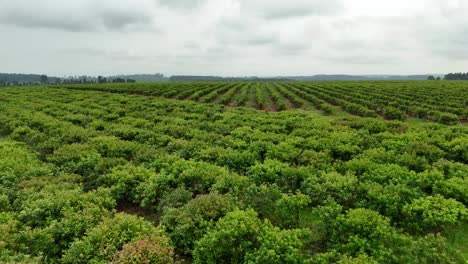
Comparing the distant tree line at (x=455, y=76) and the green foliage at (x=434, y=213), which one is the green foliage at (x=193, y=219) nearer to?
the green foliage at (x=434, y=213)

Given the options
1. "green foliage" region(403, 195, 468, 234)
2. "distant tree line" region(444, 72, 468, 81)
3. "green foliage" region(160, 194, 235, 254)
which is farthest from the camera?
"distant tree line" region(444, 72, 468, 81)

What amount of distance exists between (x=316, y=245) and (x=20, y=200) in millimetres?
7605

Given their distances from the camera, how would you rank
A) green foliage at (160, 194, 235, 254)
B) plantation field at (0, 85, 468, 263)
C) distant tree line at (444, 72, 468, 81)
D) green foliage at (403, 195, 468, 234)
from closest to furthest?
plantation field at (0, 85, 468, 263) < green foliage at (160, 194, 235, 254) < green foliage at (403, 195, 468, 234) < distant tree line at (444, 72, 468, 81)

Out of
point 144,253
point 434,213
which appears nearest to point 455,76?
point 434,213

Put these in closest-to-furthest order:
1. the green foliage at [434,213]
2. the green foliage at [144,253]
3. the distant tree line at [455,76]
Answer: the green foliage at [144,253]
the green foliage at [434,213]
the distant tree line at [455,76]

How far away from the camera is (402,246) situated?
5.82 meters

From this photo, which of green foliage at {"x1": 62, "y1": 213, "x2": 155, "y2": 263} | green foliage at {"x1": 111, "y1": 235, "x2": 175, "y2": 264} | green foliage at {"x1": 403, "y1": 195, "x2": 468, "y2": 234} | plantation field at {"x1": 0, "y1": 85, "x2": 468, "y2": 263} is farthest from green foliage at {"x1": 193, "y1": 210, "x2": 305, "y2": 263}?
green foliage at {"x1": 403, "y1": 195, "x2": 468, "y2": 234}

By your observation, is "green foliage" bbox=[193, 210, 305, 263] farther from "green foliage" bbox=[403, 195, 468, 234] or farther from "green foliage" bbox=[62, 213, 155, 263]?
"green foliage" bbox=[403, 195, 468, 234]

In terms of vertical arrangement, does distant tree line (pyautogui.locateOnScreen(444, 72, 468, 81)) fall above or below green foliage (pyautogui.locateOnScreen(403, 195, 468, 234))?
above

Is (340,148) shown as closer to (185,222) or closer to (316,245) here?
(316,245)

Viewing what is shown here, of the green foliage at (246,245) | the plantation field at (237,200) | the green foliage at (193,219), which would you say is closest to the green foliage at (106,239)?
the plantation field at (237,200)

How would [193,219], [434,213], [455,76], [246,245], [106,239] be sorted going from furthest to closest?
[455,76]
[434,213]
[193,219]
[246,245]
[106,239]

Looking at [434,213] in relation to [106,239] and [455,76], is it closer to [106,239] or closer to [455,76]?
[106,239]

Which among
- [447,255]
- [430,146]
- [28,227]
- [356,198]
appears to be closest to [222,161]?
[356,198]
